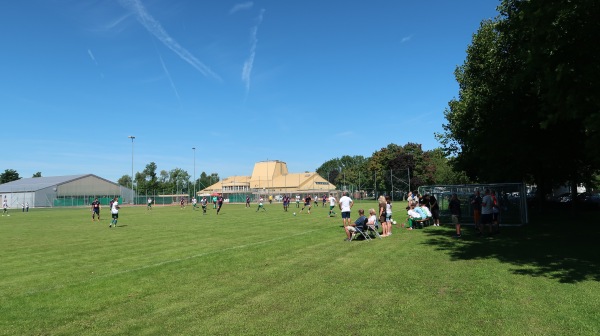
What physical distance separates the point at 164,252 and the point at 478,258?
377 inches

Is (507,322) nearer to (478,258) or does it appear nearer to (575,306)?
(575,306)

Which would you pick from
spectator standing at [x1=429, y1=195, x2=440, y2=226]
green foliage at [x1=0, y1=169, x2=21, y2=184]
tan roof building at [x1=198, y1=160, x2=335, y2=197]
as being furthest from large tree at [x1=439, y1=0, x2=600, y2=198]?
green foliage at [x1=0, y1=169, x2=21, y2=184]

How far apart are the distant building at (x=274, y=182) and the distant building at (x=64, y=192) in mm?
28892

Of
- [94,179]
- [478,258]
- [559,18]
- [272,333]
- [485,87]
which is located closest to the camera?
[272,333]

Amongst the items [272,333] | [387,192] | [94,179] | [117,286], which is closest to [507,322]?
[272,333]

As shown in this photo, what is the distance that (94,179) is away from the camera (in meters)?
92.9

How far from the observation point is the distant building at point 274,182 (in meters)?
112

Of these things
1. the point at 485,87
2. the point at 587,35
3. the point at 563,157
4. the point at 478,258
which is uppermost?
the point at 485,87

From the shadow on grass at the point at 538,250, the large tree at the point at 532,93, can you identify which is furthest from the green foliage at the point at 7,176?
the shadow on grass at the point at 538,250

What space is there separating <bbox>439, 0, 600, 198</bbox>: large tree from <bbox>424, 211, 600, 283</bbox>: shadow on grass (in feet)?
11.2

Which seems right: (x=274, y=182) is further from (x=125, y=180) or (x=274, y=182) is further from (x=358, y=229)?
(x=358, y=229)

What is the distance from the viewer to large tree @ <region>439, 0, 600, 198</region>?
11039mm

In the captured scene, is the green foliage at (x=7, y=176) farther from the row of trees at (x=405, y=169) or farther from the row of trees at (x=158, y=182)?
the row of trees at (x=405, y=169)

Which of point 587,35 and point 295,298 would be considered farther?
point 587,35
